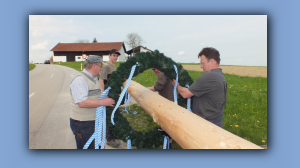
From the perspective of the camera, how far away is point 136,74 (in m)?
2.06

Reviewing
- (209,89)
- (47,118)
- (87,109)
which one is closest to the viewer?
(209,89)

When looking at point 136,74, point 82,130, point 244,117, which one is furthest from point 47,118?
point 244,117

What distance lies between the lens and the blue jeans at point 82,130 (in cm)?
228

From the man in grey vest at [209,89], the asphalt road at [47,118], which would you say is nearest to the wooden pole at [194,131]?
the man in grey vest at [209,89]

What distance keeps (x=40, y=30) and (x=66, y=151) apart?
1.77 m

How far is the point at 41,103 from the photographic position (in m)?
5.53

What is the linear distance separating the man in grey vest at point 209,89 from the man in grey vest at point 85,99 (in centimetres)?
96

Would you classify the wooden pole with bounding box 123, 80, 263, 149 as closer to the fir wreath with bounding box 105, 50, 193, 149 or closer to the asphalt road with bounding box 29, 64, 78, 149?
the fir wreath with bounding box 105, 50, 193, 149

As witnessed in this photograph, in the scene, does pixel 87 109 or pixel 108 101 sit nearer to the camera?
pixel 108 101

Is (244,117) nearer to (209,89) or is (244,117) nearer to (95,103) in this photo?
(209,89)

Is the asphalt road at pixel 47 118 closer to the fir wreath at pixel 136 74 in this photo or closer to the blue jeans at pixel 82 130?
the blue jeans at pixel 82 130

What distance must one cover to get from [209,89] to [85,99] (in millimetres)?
1349

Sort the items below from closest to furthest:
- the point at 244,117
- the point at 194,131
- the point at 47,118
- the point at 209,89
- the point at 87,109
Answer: the point at 194,131 < the point at 209,89 < the point at 87,109 < the point at 244,117 < the point at 47,118

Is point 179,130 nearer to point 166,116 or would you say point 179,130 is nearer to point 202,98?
point 166,116
